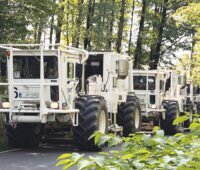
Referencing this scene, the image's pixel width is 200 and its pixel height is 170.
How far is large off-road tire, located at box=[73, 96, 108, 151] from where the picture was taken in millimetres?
12430

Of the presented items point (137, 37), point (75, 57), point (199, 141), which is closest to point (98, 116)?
point (75, 57)

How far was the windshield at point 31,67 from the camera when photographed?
12.4m

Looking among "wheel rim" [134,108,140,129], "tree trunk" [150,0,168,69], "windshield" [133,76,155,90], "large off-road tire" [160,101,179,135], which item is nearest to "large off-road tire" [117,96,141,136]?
"wheel rim" [134,108,140,129]

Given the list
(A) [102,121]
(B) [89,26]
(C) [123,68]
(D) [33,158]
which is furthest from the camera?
(B) [89,26]

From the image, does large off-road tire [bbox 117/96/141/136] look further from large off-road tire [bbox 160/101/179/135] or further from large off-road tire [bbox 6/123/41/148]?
large off-road tire [bbox 160/101/179/135]

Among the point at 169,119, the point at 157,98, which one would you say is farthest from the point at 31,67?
the point at 169,119

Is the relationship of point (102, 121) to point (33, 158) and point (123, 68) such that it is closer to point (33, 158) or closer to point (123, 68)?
point (123, 68)

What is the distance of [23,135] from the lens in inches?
532

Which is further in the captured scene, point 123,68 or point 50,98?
point 123,68

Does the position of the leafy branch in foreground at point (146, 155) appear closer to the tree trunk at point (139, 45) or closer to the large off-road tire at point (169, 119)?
the large off-road tire at point (169, 119)

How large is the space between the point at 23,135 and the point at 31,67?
2.02 metres

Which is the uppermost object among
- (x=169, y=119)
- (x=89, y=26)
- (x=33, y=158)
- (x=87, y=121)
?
(x=89, y=26)

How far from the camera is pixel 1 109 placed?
12156 mm

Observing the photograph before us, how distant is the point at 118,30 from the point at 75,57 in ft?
65.1
